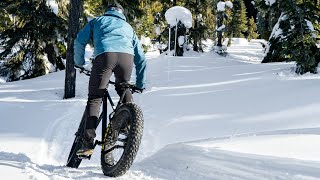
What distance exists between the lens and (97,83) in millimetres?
4898

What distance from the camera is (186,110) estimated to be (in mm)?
9938

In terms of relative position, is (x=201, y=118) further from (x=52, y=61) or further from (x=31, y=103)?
(x=52, y=61)

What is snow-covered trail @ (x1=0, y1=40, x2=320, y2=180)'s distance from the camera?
466 centimetres

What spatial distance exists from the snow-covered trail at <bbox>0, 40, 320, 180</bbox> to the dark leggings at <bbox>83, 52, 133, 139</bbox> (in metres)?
0.68

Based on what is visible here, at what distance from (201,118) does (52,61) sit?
12158mm

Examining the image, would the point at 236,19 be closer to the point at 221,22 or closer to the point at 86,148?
the point at 221,22

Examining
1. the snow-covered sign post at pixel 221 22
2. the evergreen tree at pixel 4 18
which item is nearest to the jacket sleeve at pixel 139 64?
the evergreen tree at pixel 4 18

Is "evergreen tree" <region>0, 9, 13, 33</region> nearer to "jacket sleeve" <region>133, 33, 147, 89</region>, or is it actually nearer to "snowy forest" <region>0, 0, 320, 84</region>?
"snowy forest" <region>0, 0, 320, 84</region>

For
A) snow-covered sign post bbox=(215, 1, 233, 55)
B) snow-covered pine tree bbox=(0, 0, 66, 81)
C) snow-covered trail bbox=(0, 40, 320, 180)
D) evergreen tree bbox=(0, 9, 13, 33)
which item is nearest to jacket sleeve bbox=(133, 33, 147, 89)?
snow-covered trail bbox=(0, 40, 320, 180)

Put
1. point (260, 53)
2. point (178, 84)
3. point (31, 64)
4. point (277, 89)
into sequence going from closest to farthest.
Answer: point (277, 89), point (178, 84), point (31, 64), point (260, 53)

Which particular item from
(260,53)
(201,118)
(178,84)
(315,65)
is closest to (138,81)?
(201,118)

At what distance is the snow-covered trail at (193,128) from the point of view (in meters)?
4.66

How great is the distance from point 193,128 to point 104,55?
3.83 m

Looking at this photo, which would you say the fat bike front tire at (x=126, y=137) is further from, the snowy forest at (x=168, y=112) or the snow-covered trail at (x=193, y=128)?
the snow-covered trail at (x=193, y=128)
